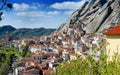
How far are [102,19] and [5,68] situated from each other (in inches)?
2843

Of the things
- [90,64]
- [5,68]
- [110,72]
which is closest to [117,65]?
[110,72]

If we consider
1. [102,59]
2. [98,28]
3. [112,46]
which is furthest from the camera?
[98,28]

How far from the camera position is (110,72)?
18562 mm

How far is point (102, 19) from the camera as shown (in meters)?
186

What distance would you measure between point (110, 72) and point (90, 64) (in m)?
2.78

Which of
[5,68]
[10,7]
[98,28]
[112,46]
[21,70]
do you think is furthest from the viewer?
[98,28]

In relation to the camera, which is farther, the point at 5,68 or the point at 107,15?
the point at 107,15

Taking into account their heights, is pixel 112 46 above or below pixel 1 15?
below

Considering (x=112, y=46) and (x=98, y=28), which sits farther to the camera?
(x=98, y=28)

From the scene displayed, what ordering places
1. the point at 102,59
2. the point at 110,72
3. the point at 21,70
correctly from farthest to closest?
the point at 21,70
the point at 102,59
the point at 110,72

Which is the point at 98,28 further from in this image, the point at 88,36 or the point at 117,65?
the point at 117,65

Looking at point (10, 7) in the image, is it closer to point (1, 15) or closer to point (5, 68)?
point (1, 15)

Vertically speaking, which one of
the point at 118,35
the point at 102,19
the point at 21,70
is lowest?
the point at 21,70

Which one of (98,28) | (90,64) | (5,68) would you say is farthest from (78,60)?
(98,28)
